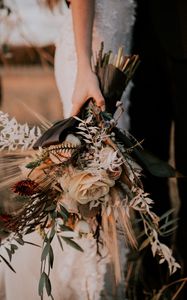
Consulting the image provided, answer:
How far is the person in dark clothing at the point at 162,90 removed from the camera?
186 centimetres

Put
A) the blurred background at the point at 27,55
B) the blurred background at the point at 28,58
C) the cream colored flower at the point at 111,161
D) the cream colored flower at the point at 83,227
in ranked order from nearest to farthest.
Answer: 1. the cream colored flower at the point at 111,161
2. the cream colored flower at the point at 83,227
3. the blurred background at the point at 27,55
4. the blurred background at the point at 28,58

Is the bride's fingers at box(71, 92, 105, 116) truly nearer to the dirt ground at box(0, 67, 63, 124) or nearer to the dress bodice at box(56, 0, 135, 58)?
the dress bodice at box(56, 0, 135, 58)

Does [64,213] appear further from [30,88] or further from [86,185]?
[30,88]

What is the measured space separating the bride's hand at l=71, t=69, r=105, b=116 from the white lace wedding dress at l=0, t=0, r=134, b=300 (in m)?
0.23

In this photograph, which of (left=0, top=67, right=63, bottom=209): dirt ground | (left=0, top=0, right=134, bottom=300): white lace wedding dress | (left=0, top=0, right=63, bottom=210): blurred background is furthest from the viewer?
(left=0, top=67, right=63, bottom=209): dirt ground

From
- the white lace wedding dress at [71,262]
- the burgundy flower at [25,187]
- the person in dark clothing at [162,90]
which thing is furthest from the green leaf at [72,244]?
the person in dark clothing at [162,90]

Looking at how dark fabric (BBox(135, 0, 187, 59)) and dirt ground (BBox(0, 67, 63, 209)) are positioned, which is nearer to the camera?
dark fabric (BBox(135, 0, 187, 59))

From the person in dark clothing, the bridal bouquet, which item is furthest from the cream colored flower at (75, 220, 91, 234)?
the person in dark clothing

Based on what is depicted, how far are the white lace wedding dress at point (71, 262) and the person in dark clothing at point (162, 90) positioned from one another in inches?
3.3

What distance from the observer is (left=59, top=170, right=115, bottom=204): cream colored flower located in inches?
58.2

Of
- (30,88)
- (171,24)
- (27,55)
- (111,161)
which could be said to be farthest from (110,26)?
(30,88)

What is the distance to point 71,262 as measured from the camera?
6.05ft

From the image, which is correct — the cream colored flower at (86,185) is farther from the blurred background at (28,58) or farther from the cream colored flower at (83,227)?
the blurred background at (28,58)

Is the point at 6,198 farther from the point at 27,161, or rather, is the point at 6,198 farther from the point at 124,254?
the point at 124,254
